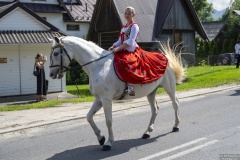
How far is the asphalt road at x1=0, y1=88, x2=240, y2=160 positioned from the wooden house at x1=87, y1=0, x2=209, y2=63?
56.3ft

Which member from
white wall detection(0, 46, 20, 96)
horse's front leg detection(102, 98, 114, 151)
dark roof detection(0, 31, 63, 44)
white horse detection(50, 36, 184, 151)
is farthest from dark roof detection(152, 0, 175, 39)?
horse's front leg detection(102, 98, 114, 151)

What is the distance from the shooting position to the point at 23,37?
59.4ft

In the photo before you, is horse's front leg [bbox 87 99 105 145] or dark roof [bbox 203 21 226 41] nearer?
horse's front leg [bbox 87 99 105 145]

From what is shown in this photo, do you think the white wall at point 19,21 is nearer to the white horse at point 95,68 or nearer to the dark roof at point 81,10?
the white horse at point 95,68

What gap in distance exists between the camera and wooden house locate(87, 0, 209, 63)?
27984mm

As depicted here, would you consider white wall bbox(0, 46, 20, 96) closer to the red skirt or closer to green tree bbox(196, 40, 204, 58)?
the red skirt

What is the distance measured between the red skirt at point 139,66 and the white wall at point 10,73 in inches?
466

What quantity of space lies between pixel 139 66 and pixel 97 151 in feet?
6.23

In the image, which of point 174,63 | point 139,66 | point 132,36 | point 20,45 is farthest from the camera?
point 20,45

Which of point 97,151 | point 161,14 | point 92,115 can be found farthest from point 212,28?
point 97,151

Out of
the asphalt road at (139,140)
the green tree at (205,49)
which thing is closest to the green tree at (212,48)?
the green tree at (205,49)

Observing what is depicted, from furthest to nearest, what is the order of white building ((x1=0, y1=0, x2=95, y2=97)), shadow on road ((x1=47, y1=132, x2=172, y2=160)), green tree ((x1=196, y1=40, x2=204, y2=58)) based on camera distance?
green tree ((x1=196, y1=40, x2=204, y2=58)) → white building ((x1=0, y1=0, x2=95, y2=97)) → shadow on road ((x1=47, y1=132, x2=172, y2=160))

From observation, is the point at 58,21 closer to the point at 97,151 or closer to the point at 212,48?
the point at 212,48

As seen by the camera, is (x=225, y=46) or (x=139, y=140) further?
(x=225, y=46)
